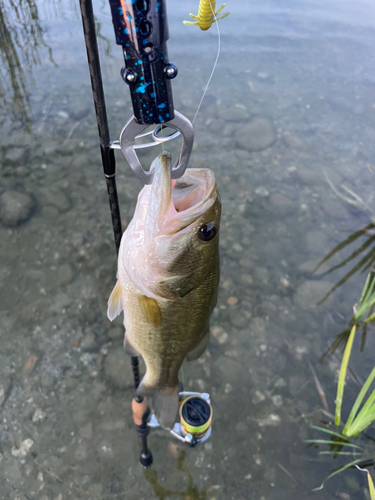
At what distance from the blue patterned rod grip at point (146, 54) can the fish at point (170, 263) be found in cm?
20

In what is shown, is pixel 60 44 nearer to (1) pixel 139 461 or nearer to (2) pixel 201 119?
(2) pixel 201 119

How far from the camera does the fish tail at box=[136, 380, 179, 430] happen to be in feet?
5.91

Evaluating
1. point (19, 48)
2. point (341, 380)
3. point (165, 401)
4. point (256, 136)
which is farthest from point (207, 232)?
point (19, 48)

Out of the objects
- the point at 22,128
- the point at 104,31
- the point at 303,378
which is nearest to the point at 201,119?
the point at 22,128

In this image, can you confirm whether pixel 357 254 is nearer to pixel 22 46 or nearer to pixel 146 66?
pixel 146 66

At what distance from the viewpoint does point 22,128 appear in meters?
4.71

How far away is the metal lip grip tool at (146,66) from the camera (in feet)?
2.56

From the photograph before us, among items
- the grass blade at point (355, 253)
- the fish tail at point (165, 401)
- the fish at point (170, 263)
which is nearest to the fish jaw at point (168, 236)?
the fish at point (170, 263)

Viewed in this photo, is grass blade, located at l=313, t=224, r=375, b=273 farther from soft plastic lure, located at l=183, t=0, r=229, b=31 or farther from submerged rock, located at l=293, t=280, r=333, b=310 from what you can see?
soft plastic lure, located at l=183, t=0, r=229, b=31

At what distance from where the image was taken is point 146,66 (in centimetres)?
87

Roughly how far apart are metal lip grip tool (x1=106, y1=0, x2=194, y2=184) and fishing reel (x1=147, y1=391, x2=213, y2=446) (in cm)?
183

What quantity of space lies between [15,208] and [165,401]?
113 inches

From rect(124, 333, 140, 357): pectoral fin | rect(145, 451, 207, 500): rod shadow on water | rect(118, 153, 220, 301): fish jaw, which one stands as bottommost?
rect(145, 451, 207, 500): rod shadow on water

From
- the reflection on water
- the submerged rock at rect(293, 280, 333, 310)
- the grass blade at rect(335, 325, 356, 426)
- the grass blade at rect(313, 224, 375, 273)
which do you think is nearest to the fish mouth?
the grass blade at rect(335, 325, 356, 426)
